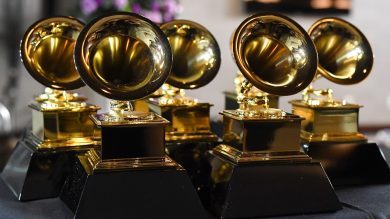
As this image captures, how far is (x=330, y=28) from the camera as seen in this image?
138 centimetres

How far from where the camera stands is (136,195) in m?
0.95

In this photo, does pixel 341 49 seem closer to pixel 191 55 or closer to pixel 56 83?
pixel 191 55

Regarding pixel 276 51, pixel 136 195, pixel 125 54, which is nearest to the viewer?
pixel 136 195

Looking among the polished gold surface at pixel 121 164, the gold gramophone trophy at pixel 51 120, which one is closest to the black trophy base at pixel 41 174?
the gold gramophone trophy at pixel 51 120

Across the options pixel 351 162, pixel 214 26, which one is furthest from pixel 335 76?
pixel 214 26

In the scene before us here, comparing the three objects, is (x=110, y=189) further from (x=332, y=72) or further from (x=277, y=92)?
(x=332, y=72)

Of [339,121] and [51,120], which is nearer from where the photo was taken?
[51,120]

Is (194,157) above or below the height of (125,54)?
below

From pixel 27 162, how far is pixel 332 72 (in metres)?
0.75

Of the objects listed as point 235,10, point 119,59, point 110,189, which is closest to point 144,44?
point 119,59

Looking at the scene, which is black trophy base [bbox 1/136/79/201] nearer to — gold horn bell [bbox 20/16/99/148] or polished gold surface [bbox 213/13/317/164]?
gold horn bell [bbox 20/16/99/148]

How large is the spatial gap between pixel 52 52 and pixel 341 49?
70 cm

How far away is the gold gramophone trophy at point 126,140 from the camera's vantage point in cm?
95

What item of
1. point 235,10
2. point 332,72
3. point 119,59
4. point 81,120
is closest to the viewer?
point 119,59
